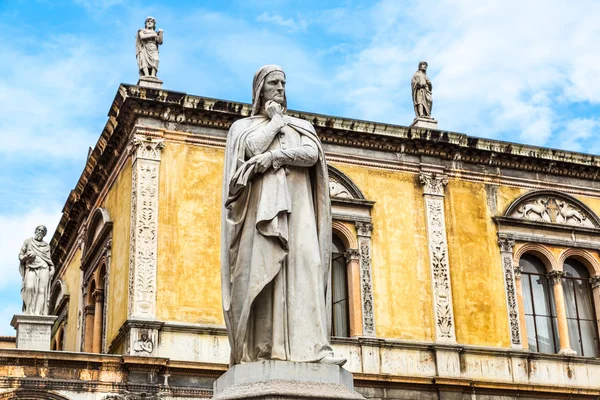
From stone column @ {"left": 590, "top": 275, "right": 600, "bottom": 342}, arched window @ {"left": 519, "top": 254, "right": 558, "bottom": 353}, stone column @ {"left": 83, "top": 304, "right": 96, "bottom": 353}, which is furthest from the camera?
stone column @ {"left": 83, "top": 304, "right": 96, "bottom": 353}

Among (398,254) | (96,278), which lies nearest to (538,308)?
(398,254)

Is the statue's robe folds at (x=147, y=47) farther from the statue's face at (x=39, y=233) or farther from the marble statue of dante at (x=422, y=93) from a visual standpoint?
the marble statue of dante at (x=422, y=93)

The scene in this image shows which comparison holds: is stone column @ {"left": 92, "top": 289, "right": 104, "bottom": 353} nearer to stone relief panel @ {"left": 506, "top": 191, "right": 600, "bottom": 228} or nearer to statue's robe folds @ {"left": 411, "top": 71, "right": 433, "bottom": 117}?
statue's robe folds @ {"left": 411, "top": 71, "right": 433, "bottom": 117}

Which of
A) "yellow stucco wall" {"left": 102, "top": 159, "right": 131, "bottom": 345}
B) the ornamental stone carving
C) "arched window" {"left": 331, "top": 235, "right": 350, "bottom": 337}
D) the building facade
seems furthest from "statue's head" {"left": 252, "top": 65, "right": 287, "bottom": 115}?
the ornamental stone carving

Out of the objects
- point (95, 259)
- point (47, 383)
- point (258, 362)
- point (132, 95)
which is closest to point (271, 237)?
point (258, 362)

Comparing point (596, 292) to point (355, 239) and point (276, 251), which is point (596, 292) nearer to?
point (355, 239)

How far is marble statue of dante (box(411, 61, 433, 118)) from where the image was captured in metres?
20.8

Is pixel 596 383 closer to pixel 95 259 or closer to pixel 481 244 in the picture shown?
pixel 481 244

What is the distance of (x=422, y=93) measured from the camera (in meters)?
20.9

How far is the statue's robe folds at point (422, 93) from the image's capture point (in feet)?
68.4

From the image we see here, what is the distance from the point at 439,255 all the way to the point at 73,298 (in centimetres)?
881

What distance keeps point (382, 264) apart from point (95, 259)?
238 inches

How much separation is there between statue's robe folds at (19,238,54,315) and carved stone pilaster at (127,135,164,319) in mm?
1675

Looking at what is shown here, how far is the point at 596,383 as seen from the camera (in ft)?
64.1
